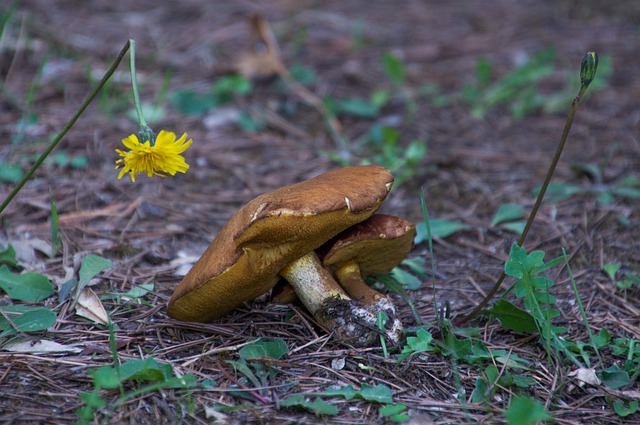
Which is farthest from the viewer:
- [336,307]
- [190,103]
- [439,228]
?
[190,103]

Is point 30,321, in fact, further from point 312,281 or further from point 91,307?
point 312,281

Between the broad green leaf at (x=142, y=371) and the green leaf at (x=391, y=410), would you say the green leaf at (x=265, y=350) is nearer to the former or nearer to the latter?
the broad green leaf at (x=142, y=371)

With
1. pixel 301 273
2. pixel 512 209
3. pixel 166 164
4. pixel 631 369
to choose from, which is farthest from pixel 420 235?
pixel 166 164

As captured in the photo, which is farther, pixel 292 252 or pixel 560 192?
pixel 560 192

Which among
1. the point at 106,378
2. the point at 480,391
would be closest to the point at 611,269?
the point at 480,391

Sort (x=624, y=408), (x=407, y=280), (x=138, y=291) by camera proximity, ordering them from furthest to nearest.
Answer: (x=407, y=280) < (x=138, y=291) < (x=624, y=408)

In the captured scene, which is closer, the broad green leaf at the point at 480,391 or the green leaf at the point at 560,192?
the broad green leaf at the point at 480,391

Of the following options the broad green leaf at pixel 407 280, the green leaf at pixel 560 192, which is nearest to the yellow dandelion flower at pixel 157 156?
the broad green leaf at pixel 407 280
